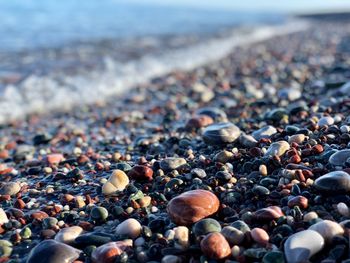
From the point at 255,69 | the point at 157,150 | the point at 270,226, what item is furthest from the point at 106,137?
the point at 255,69

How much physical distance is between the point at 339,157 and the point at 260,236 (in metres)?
0.87

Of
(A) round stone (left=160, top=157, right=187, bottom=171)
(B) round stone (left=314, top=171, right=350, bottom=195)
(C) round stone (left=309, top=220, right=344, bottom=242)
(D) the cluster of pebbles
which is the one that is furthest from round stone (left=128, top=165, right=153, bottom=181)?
(C) round stone (left=309, top=220, right=344, bottom=242)

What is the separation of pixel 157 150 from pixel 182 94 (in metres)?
3.40

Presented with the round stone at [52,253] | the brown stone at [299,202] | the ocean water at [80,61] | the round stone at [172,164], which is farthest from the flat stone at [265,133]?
the ocean water at [80,61]

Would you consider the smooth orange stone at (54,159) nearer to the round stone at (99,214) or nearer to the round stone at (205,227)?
the round stone at (99,214)

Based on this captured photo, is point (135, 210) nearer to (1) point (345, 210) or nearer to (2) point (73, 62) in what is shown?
(1) point (345, 210)

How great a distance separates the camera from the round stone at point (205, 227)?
2.20m

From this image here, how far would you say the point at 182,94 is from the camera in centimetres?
713

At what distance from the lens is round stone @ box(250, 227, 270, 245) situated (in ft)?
6.84

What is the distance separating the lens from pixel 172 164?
303 centimetres

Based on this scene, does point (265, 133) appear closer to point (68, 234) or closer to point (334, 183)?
point (334, 183)

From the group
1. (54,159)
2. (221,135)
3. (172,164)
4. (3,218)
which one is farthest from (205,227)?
(54,159)

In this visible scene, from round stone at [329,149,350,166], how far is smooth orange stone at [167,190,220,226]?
2.54 feet

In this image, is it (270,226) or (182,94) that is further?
(182,94)
